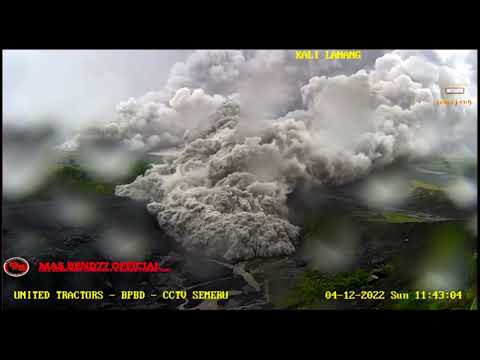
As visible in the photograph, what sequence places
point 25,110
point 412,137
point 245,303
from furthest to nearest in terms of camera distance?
point 412,137 → point 25,110 → point 245,303

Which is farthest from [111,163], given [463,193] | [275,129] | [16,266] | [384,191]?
[463,193]

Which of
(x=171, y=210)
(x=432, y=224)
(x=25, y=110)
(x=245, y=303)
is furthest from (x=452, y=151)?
(x=25, y=110)

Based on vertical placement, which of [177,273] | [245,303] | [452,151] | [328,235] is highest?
[452,151]

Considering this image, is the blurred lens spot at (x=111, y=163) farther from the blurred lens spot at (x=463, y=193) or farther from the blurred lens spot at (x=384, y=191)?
the blurred lens spot at (x=463, y=193)

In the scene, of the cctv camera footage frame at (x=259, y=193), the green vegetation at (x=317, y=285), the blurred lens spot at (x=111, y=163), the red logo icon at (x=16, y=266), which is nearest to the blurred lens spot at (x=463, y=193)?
the cctv camera footage frame at (x=259, y=193)

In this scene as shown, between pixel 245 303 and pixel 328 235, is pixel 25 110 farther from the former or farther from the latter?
pixel 328 235

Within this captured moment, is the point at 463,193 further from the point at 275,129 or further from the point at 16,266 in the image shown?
the point at 16,266
